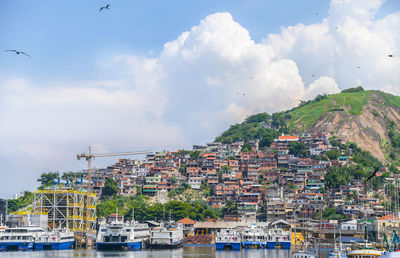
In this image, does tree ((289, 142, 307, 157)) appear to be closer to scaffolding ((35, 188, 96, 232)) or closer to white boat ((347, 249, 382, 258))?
scaffolding ((35, 188, 96, 232))

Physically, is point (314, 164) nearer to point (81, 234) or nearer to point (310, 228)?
point (310, 228)

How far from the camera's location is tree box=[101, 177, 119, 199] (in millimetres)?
163250

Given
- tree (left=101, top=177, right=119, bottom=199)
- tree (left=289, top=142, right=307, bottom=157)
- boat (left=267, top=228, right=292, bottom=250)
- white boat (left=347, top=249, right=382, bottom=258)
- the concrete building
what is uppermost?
tree (left=289, top=142, right=307, bottom=157)

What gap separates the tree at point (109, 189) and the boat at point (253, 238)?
58797 millimetres

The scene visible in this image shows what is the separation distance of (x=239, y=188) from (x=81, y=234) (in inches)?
2079

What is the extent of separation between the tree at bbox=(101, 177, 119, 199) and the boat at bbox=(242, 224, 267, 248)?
58797mm

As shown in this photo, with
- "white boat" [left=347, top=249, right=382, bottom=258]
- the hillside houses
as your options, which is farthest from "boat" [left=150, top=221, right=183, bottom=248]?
"white boat" [left=347, top=249, right=382, bottom=258]

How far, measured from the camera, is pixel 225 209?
154375mm

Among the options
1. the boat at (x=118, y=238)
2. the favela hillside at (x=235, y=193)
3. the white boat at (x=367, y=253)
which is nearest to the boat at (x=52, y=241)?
the boat at (x=118, y=238)

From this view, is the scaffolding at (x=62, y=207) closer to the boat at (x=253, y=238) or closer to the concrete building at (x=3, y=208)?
the concrete building at (x=3, y=208)

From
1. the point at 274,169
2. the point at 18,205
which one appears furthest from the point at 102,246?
the point at 274,169

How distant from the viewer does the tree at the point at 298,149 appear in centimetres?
19275

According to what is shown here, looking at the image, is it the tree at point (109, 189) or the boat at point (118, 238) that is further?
the tree at point (109, 189)

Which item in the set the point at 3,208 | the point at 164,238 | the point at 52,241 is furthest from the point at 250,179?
the point at 52,241
